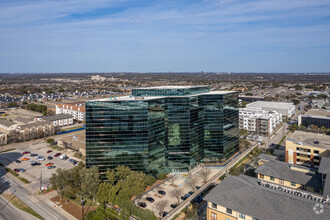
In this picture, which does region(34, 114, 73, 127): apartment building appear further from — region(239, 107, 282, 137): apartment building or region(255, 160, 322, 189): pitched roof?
region(255, 160, 322, 189): pitched roof

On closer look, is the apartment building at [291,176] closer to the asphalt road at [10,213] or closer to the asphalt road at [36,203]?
the asphalt road at [36,203]

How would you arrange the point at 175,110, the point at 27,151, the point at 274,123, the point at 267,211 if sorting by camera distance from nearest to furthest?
the point at 267,211 < the point at 175,110 < the point at 27,151 < the point at 274,123

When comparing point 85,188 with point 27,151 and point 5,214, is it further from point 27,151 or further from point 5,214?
point 27,151

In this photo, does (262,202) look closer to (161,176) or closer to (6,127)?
(161,176)

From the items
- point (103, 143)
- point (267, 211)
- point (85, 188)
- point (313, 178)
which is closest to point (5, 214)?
point (85, 188)

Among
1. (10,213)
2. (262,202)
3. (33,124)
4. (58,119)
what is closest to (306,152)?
(262,202)

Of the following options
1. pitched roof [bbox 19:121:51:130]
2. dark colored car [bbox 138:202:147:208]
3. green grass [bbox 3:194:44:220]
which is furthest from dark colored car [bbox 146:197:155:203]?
pitched roof [bbox 19:121:51:130]
